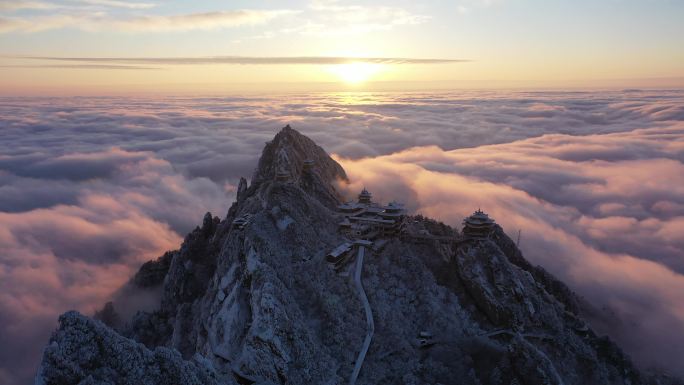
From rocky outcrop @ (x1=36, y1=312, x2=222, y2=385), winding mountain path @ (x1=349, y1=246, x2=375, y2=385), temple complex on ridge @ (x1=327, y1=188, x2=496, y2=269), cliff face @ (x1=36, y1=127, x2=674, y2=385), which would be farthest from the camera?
temple complex on ridge @ (x1=327, y1=188, x2=496, y2=269)

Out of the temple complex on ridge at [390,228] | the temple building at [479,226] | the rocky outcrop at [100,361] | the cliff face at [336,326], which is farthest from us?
the temple building at [479,226]

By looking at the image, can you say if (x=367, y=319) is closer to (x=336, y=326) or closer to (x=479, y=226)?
(x=336, y=326)

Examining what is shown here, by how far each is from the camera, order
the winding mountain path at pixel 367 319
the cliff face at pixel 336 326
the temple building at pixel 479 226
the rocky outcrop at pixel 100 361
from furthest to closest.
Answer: the temple building at pixel 479 226
the winding mountain path at pixel 367 319
the cliff face at pixel 336 326
the rocky outcrop at pixel 100 361

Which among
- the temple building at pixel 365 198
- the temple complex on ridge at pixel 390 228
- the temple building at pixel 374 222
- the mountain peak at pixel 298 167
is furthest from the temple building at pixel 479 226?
the mountain peak at pixel 298 167

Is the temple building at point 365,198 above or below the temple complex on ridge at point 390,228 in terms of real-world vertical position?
above

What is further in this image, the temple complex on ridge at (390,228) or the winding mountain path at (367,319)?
the temple complex on ridge at (390,228)

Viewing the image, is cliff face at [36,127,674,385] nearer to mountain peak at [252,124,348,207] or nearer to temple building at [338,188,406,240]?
temple building at [338,188,406,240]

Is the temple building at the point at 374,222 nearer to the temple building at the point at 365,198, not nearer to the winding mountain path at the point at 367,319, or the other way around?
the winding mountain path at the point at 367,319

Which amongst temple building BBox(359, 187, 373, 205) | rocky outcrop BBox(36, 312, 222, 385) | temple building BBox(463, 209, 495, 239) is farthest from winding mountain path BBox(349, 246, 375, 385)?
rocky outcrop BBox(36, 312, 222, 385)
